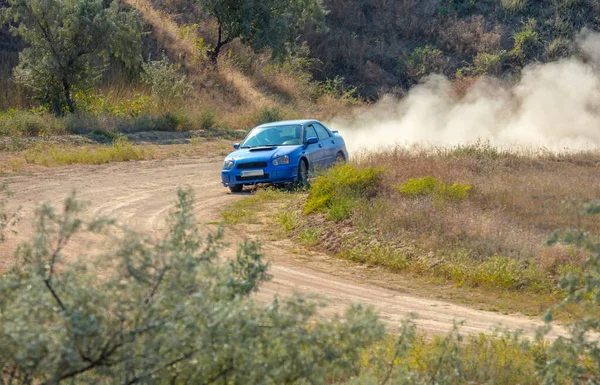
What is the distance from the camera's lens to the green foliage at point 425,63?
48781 millimetres

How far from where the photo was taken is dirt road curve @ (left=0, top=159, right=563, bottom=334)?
922 centimetres

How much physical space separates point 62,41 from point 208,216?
16.5 m

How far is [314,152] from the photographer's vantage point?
63.0ft

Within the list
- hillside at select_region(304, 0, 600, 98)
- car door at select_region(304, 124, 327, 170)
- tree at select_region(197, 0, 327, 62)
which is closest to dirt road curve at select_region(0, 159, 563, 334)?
car door at select_region(304, 124, 327, 170)

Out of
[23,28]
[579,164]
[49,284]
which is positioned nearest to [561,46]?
[579,164]

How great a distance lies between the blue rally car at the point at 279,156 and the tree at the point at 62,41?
12221 mm

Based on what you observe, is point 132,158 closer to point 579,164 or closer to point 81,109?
point 81,109

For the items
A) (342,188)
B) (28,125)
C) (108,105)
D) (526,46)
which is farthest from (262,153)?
(526,46)

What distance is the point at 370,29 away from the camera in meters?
52.8

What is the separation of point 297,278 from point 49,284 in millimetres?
6682

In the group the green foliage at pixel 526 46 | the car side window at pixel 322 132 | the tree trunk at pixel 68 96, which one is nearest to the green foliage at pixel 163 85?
the tree trunk at pixel 68 96

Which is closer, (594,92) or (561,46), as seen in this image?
(594,92)

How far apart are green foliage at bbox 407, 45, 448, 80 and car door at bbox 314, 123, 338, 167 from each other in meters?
29.1

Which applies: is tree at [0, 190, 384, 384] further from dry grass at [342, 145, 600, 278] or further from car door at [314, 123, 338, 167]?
car door at [314, 123, 338, 167]
